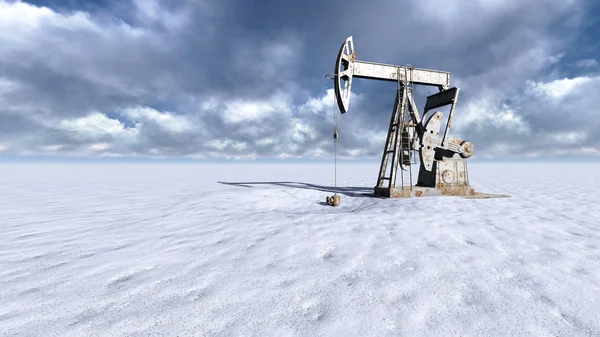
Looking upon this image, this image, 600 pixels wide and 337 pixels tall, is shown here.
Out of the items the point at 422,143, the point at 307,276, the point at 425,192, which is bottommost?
the point at 307,276

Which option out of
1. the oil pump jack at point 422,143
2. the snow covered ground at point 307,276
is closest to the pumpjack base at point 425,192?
Result: the oil pump jack at point 422,143

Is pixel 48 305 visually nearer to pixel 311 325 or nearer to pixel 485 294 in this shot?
pixel 311 325

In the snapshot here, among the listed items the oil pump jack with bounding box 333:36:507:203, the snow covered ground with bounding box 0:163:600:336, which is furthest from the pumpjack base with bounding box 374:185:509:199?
the snow covered ground with bounding box 0:163:600:336

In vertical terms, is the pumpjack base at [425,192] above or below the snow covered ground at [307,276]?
above

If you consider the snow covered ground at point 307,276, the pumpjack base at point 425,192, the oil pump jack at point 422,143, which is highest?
the oil pump jack at point 422,143

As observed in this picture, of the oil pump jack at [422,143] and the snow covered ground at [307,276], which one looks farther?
the oil pump jack at [422,143]

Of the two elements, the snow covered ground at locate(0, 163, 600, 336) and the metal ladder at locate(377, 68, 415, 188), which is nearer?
the snow covered ground at locate(0, 163, 600, 336)

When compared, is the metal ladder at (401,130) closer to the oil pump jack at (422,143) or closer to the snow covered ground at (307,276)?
the oil pump jack at (422,143)

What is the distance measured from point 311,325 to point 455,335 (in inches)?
43.1

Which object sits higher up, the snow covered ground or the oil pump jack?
the oil pump jack

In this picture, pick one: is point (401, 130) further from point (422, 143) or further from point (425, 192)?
point (425, 192)

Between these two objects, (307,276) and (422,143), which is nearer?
(307,276)

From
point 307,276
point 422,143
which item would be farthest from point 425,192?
point 307,276

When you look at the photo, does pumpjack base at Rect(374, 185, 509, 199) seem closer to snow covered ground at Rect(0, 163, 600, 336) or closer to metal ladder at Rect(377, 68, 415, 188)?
metal ladder at Rect(377, 68, 415, 188)
